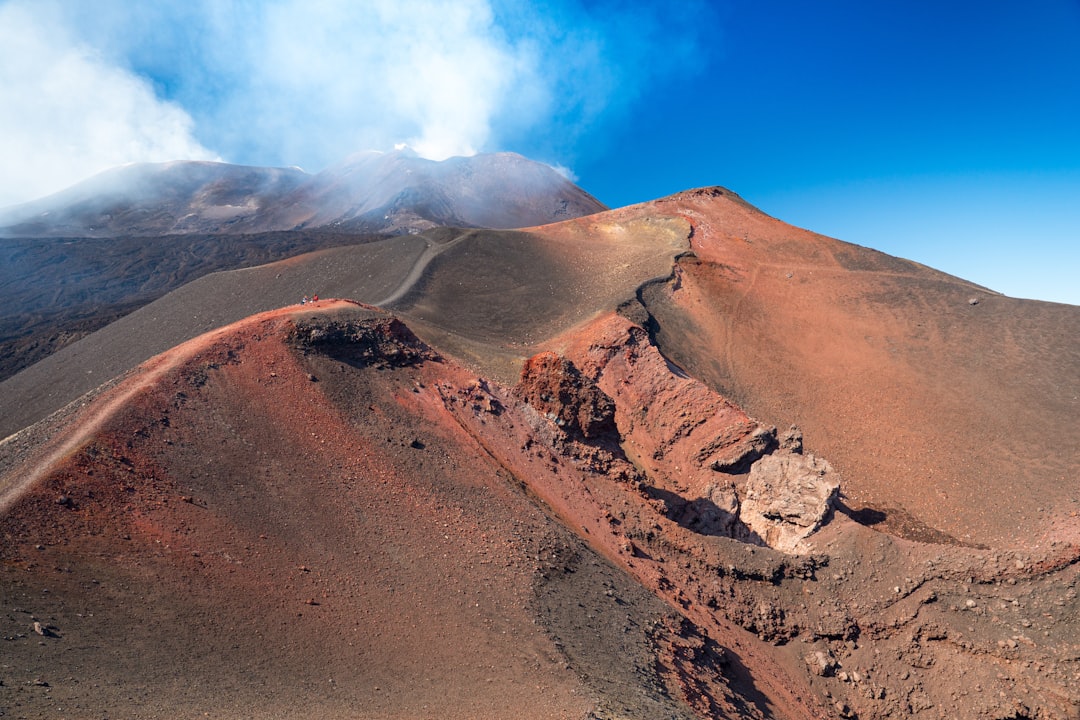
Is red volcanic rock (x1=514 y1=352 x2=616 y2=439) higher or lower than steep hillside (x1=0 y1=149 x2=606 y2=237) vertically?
lower

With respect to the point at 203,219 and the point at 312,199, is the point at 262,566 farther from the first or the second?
the point at 312,199

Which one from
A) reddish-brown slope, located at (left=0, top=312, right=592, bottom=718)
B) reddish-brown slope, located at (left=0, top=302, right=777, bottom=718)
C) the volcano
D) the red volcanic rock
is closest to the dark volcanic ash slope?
the volcano

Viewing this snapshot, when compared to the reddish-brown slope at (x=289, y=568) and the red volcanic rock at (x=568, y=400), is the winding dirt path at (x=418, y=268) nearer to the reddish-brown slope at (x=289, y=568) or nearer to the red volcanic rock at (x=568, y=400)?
the reddish-brown slope at (x=289, y=568)

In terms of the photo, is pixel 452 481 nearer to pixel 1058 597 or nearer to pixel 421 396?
pixel 421 396

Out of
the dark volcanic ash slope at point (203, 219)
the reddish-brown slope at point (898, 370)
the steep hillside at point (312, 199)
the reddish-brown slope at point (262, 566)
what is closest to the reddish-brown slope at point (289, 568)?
the reddish-brown slope at point (262, 566)

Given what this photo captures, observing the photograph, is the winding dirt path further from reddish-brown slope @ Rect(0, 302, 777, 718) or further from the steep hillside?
the steep hillside

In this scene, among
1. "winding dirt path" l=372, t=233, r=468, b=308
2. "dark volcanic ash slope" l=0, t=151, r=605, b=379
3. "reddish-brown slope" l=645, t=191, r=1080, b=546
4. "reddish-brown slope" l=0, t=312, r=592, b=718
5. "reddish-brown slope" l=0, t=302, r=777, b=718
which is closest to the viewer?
"reddish-brown slope" l=0, t=312, r=592, b=718

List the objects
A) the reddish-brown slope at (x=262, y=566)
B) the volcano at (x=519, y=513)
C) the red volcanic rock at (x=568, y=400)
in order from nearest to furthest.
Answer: the reddish-brown slope at (x=262, y=566), the volcano at (x=519, y=513), the red volcanic rock at (x=568, y=400)

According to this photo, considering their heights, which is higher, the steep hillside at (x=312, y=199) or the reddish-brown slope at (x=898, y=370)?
the steep hillside at (x=312, y=199)

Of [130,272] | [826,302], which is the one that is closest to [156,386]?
[826,302]

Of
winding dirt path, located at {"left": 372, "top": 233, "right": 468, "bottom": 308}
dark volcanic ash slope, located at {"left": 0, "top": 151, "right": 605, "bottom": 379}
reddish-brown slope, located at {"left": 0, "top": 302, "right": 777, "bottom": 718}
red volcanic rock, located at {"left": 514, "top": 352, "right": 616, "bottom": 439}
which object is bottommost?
reddish-brown slope, located at {"left": 0, "top": 302, "right": 777, "bottom": 718}
